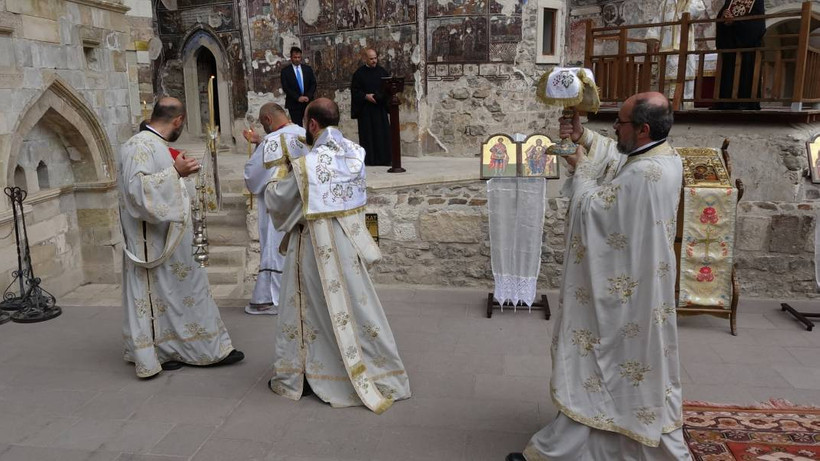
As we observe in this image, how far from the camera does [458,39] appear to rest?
1141cm

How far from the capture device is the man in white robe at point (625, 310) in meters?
2.83

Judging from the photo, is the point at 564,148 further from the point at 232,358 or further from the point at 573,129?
the point at 232,358

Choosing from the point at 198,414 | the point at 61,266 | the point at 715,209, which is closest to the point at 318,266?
the point at 198,414

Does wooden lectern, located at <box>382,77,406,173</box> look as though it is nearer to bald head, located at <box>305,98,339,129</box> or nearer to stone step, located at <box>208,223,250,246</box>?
stone step, located at <box>208,223,250,246</box>

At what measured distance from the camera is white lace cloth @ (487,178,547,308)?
5.74 meters

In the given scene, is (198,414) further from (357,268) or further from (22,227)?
(22,227)

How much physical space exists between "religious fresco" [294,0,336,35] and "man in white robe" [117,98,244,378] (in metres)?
8.43

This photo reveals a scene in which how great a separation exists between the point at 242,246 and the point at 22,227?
2158mm

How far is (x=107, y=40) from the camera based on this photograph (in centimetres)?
705

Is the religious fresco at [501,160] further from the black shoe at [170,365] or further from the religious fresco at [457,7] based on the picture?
the religious fresco at [457,7]

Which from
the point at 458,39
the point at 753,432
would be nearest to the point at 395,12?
the point at 458,39

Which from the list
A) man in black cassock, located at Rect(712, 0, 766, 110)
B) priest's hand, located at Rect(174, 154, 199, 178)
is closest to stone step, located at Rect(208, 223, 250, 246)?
priest's hand, located at Rect(174, 154, 199, 178)

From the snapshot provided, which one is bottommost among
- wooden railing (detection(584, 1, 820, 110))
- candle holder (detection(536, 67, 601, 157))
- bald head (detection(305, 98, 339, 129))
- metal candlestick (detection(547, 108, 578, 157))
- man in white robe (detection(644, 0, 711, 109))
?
metal candlestick (detection(547, 108, 578, 157))

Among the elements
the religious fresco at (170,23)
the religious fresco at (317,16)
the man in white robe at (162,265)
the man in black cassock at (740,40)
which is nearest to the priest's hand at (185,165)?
the man in white robe at (162,265)
